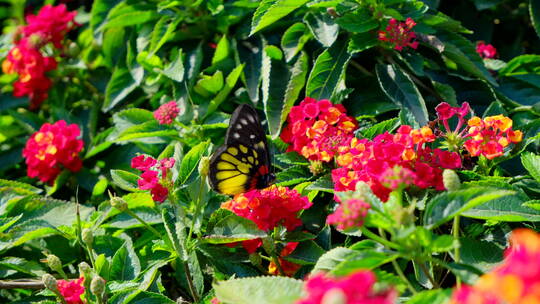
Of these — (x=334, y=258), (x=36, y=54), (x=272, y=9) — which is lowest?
(x=36, y=54)

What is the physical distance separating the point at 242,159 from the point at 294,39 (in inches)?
27.4

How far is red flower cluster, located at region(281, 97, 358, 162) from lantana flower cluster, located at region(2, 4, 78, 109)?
152 centimetres

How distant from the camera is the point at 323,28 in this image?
→ 2.33m

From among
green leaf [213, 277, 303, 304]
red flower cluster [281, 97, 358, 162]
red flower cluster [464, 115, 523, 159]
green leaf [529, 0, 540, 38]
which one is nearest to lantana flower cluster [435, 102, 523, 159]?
red flower cluster [464, 115, 523, 159]

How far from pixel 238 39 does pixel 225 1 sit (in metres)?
0.22

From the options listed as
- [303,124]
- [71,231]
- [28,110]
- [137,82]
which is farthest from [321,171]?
[28,110]

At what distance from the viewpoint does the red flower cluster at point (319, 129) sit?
191 cm

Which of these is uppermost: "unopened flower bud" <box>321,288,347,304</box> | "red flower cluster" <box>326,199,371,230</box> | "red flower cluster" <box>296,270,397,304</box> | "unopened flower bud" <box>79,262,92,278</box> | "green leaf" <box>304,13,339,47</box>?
"unopened flower bud" <box>321,288,347,304</box>

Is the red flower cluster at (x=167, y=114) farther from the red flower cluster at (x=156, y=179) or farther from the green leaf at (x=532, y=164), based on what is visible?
the green leaf at (x=532, y=164)

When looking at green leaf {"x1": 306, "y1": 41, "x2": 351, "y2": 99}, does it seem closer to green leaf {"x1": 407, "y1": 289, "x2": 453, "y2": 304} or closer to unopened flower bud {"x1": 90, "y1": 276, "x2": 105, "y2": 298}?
unopened flower bud {"x1": 90, "y1": 276, "x2": 105, "y2": 298}

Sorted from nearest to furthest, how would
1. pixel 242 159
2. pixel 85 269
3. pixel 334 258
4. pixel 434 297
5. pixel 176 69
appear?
1. pixel 434 297
2. pixel 334 258
3. pixel 85 269
4. pixel 242 159
5. pixel 176 69

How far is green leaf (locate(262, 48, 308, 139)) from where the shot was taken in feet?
7.55

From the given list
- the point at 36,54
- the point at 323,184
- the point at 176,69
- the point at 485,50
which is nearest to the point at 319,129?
the point at 323,184

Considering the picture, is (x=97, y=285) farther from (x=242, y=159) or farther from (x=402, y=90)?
(x=402, y=90)
